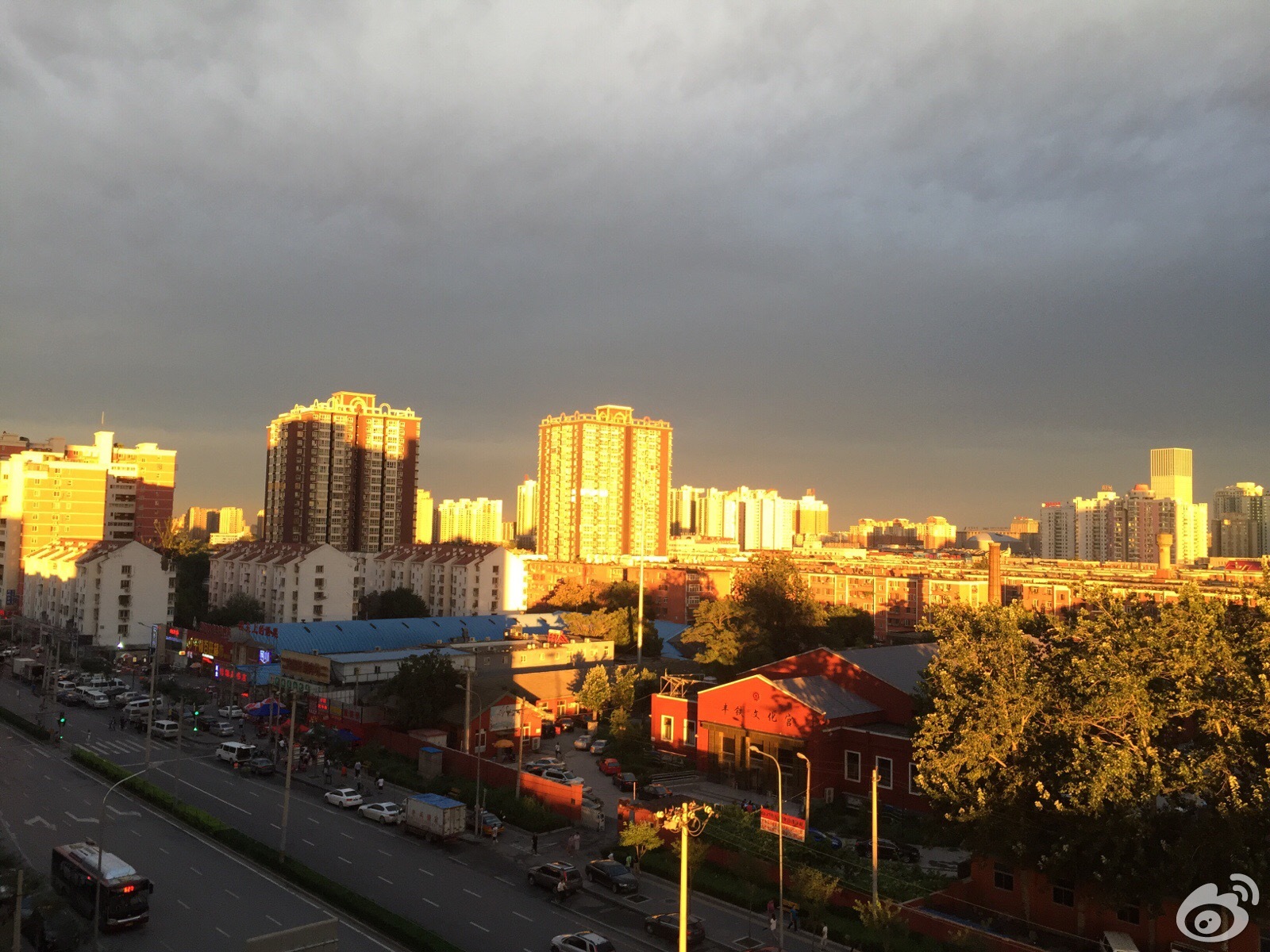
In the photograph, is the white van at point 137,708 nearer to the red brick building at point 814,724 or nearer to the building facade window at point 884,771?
the red brick building at point 814,724

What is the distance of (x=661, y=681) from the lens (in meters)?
56.7

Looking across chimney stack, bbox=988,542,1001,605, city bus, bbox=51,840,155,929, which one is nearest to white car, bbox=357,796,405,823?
city bus, bbox=51,840,155,929

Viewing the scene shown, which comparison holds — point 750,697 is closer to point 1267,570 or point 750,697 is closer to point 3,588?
point 1267,570

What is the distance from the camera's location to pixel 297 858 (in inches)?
1222

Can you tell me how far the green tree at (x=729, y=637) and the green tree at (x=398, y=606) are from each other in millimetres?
38872

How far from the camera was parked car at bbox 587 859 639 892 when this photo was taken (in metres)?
28.7

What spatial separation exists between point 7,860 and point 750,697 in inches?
1173

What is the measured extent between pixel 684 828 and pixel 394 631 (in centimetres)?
6112

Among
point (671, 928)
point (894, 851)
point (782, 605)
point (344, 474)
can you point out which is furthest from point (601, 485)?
point (671, 928)

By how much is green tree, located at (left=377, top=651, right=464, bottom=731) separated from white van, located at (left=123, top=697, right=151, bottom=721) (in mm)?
17003

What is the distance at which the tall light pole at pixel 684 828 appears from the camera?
17828 mm

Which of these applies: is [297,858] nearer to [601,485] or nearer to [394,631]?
[394,631]

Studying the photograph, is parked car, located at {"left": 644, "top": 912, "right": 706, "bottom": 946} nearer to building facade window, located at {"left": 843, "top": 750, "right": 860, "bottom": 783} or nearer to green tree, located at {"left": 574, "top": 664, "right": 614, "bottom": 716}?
building facade window, located at {"left": 843, "top": 750, "right": 860, "bottom": 783}

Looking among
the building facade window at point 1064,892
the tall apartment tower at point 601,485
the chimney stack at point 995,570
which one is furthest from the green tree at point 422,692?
the tall apartment tower at point 601,485
